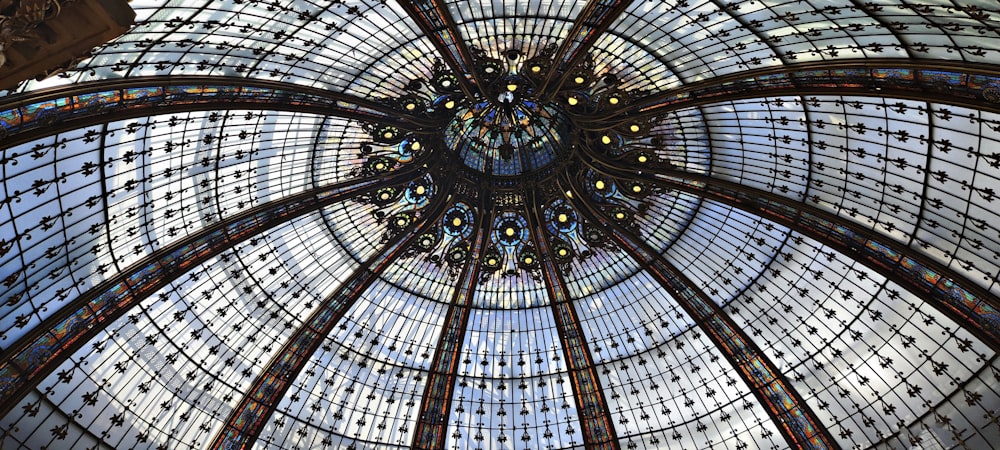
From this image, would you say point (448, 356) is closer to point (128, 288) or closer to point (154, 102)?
point (128, 288)

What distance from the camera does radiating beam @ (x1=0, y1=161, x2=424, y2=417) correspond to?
16.6 meters

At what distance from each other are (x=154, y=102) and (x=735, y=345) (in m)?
21.3

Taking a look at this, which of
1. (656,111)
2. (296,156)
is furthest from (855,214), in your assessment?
(296,156)

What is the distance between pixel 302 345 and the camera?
23.5 metres

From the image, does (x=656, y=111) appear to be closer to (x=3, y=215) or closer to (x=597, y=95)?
(x=597, y=95)

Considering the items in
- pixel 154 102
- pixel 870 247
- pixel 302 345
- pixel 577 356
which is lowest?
pixel 302 345

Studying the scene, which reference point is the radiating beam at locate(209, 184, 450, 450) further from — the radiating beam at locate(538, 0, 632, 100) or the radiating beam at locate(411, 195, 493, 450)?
the radiating beam at locate(538, 0, 632, 100)

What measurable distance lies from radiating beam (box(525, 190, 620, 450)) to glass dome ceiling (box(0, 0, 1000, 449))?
4.8 inches

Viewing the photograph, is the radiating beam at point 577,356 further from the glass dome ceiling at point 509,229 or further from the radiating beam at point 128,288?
the radiating beam at point 128,288

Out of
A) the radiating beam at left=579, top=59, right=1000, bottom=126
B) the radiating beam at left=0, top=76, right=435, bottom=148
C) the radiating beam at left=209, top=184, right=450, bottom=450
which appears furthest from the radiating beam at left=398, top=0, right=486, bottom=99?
the radiating beam at left=209, top=184, right=450, bottom=450

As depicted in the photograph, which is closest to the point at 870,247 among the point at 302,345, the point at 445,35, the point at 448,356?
the point at 445,35

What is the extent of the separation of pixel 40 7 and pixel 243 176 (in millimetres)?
13109

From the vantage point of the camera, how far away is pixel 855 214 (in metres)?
20.7

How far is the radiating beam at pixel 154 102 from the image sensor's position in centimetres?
1381
